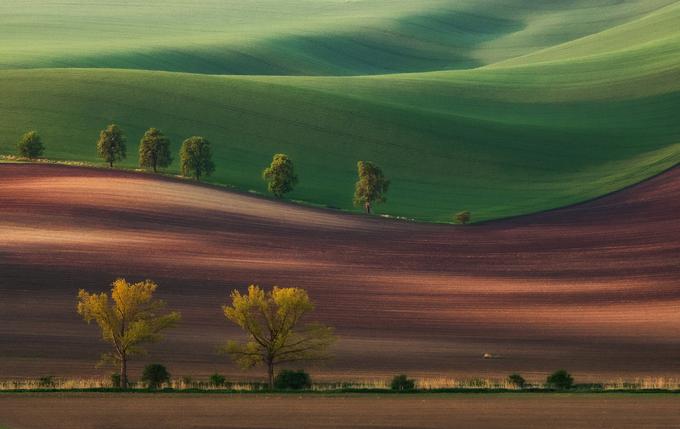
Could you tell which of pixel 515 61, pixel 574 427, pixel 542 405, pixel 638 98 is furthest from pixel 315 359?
pixel 515 61

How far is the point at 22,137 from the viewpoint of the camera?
88.3 meters

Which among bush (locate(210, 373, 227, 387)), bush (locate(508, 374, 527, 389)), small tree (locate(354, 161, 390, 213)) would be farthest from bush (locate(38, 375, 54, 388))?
small tree (locate(354, 161, 390, 213))

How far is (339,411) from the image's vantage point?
3225 cm

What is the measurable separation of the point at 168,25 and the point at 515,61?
174ft

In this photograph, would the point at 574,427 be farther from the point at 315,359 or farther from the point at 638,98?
the point at 638,98

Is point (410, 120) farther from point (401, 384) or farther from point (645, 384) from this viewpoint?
point (401, 384)

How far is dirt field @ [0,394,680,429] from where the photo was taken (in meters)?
30.4

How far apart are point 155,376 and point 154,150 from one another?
4659 centimetres

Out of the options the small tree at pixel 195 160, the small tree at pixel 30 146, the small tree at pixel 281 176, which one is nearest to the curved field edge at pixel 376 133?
the small tree at pixel 195 160

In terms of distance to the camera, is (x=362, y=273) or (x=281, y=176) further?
(x=281, y=176)

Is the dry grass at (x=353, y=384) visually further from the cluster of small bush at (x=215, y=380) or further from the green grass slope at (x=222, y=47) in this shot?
the green grass slope at (x=222, y=47)

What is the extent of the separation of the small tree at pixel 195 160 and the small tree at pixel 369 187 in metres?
8.74

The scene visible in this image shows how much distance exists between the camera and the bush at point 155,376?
37125 millimetres

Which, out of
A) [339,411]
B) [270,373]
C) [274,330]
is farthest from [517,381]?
[274,330]
